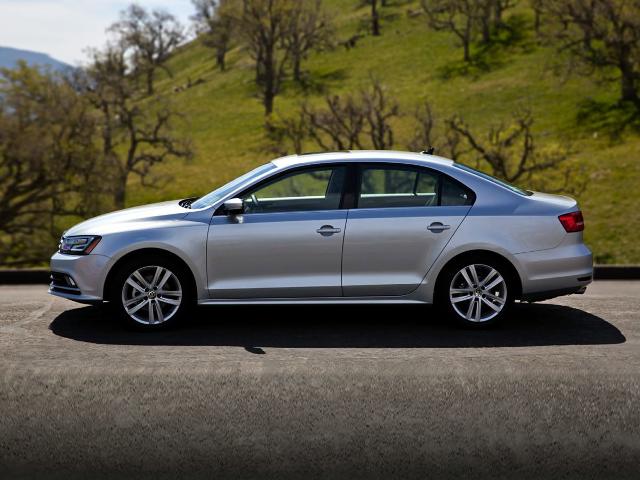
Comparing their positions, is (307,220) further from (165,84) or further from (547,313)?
(165,84)

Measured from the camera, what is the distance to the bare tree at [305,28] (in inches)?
2699

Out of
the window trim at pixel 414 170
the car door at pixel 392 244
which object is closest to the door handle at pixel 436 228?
the car door at pixel 392 244

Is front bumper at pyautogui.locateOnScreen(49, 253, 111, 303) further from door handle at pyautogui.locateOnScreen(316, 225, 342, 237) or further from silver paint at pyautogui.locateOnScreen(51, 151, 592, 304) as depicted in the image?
door handle at pyautogui.locateOnScreen(316, 225, 342, 237)

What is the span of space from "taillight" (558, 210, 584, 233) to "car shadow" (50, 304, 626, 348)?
0.93 meters

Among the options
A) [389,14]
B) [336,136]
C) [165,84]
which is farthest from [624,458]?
[165,84]

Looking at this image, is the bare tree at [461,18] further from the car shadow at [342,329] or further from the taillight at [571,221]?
the taillight at [571,221]

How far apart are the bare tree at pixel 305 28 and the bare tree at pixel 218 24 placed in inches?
176

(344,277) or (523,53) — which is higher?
(523,53)

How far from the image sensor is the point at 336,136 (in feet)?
122

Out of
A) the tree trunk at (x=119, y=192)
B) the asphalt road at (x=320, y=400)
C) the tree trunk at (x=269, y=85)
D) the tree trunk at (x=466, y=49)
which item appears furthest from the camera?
the tree trunk at (x=466, y=49)

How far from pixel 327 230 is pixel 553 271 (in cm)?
207

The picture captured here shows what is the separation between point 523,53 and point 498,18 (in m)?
8.20

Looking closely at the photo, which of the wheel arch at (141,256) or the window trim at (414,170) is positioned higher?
the window trim at (414,170)

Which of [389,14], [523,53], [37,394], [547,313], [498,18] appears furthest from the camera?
[389,14]
